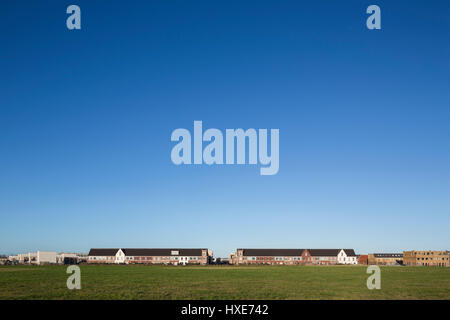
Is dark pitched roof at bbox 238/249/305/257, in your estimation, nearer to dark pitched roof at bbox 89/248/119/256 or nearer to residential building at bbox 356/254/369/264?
residential building at bbox 356/254/369/264

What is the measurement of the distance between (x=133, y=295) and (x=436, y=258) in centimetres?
16256

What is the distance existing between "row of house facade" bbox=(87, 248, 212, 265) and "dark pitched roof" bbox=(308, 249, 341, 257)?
4418 centimetres

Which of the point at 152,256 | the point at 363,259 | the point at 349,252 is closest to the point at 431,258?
the point at 363,259

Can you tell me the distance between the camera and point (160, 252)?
16325 cm

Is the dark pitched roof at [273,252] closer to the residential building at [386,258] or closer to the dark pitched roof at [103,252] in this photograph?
the residential building at [386,258]

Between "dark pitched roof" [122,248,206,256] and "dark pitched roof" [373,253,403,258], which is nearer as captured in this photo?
"dark pitched roof" [122,248,206,256]

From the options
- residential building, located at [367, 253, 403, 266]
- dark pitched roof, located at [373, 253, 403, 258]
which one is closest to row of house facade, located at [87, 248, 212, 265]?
residential building, located at [367, 253, 403, 266]

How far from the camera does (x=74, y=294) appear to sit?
28.5m

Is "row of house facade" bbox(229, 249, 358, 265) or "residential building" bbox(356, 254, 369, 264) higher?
"row of house facade" bbox(229, 249, 358, 265)

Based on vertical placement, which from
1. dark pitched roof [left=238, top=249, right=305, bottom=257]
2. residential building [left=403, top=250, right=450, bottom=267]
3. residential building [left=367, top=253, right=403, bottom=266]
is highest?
dark pitched roof [left=238, top=249, right=305, bottom=257]

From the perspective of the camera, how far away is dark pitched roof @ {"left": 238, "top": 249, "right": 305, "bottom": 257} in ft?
519
